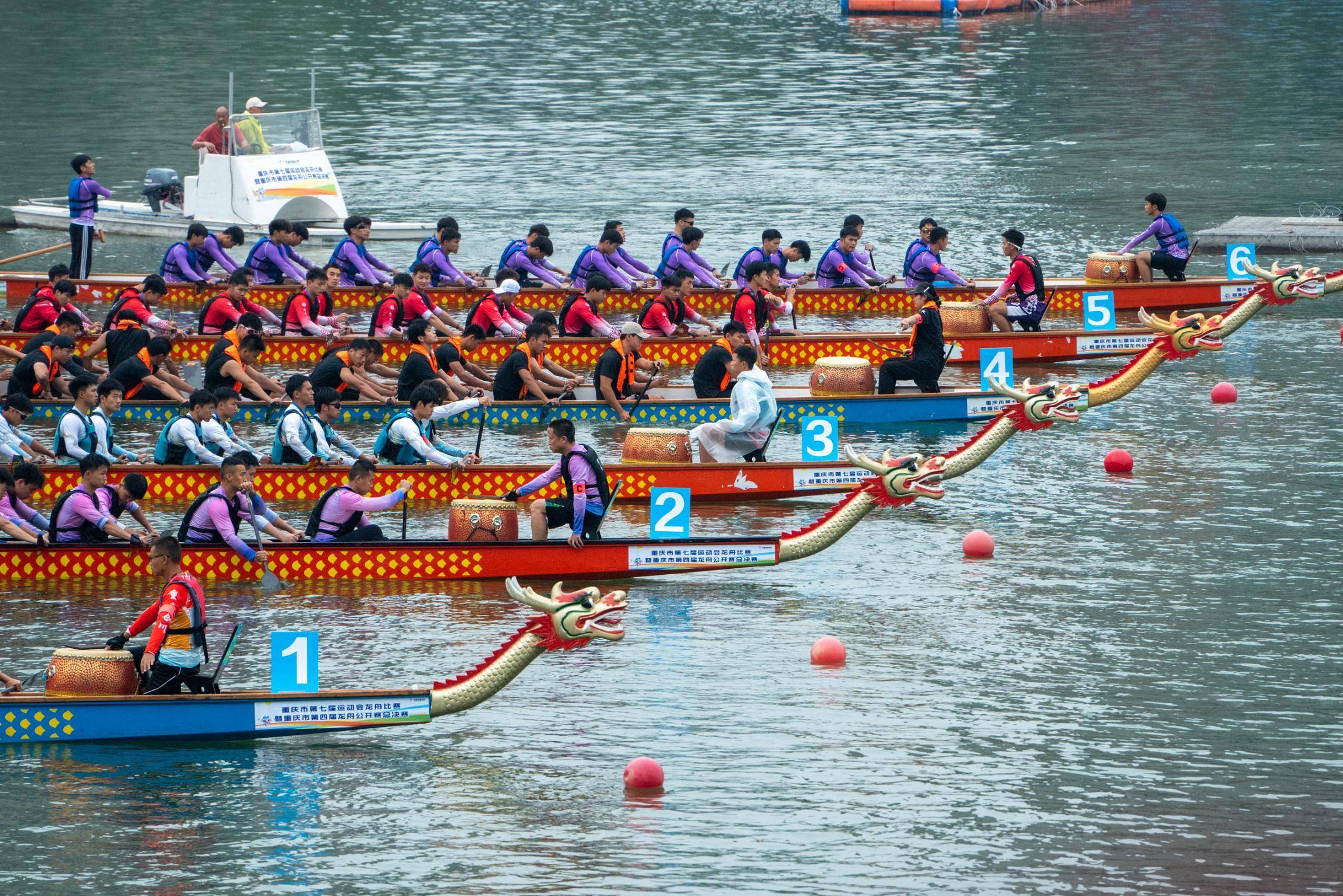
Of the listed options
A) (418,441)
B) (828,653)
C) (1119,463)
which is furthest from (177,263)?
(828,653)

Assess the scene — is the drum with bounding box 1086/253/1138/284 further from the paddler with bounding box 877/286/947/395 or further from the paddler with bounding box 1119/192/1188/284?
the paddler with bounding box 877/286/947/395

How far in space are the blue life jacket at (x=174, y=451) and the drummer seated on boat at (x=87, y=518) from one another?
224 cm

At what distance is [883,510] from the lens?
19906 mm

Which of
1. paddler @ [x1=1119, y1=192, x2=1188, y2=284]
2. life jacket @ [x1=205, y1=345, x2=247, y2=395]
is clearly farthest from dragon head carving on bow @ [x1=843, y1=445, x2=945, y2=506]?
paddler @ [x1=1119, y1=192, x2=1188, y2=284]

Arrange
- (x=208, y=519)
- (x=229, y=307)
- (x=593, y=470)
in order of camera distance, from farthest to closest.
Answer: (x=229, y=307) → (x=593, y=470) → (x=208, y=519)

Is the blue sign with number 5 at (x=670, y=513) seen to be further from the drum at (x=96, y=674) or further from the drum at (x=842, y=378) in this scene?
the drum at (x=842, y=378)

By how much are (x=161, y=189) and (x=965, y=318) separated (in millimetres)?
15917

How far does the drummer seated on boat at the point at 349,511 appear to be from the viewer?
16.7 meters

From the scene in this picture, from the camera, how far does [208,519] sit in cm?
1647

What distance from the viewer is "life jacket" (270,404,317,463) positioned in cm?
1881

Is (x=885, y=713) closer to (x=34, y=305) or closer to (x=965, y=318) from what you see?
(x=965, y=318)

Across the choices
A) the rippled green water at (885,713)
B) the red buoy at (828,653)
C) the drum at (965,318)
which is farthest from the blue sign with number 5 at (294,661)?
the drum at (965,318)

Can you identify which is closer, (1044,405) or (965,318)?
(1044,405)

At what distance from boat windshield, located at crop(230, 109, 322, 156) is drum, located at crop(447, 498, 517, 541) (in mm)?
18049
